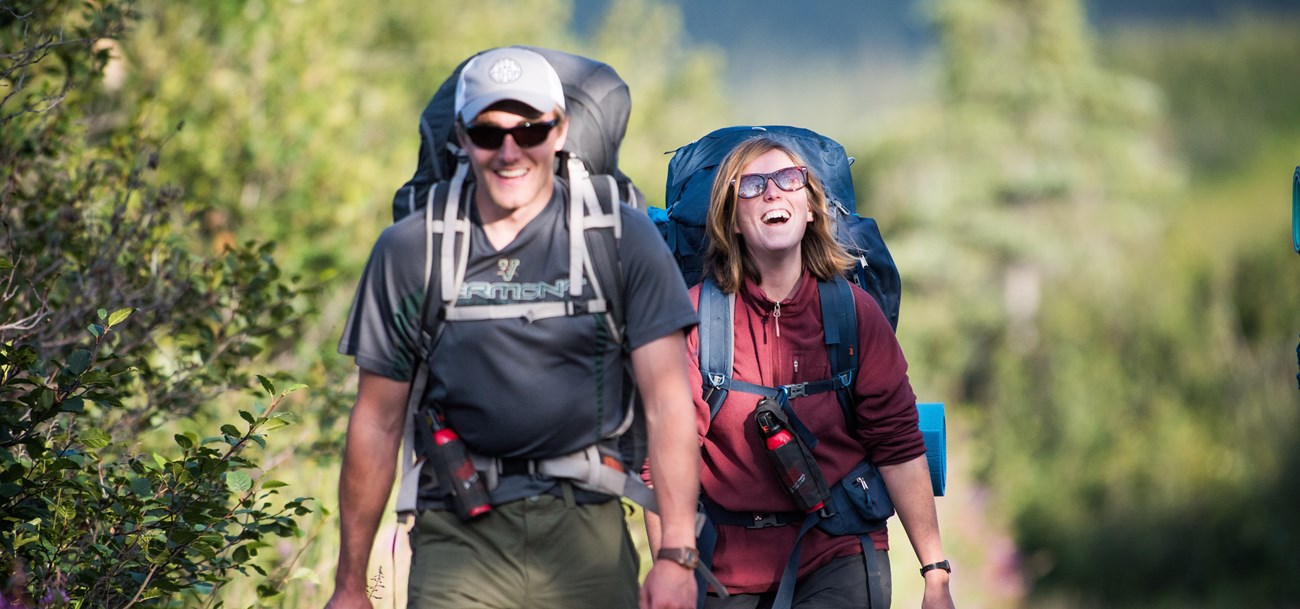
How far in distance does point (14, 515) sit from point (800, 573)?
2.26 m

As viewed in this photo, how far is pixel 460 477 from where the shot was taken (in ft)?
12.1

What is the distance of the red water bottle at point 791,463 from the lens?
14.9ft

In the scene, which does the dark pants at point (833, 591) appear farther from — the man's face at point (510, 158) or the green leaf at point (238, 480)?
the man's face at point (510, 158)

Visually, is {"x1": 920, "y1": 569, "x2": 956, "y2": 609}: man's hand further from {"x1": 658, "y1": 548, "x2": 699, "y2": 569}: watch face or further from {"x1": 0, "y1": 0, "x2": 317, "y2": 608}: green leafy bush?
{"x1": 0, "y1": 0, "x2": 317, "y2": 608}: green leafy bush

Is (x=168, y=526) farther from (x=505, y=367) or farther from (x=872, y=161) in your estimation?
(x=872, y=161)

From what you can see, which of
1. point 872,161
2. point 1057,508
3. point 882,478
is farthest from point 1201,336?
point 882,478

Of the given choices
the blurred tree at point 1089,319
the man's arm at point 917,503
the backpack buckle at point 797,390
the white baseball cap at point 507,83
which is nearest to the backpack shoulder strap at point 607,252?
the white baseball cap at point 507,83

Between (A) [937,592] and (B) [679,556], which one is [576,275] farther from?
(A) [937,592]

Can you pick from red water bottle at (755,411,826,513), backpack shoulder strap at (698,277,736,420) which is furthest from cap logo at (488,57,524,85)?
Answer: red water bottle at (755,411,826,513)

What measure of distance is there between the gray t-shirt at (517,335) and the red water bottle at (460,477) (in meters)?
0.04

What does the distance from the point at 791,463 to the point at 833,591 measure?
41cm

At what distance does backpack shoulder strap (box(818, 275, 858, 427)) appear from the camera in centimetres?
471

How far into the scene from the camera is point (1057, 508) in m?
28.0

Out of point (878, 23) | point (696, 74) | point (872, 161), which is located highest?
point (878, 23)
